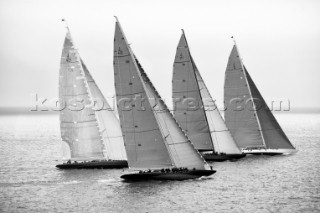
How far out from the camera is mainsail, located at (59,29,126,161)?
220ft

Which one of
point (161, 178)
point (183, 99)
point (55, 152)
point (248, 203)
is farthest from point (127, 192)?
point (55, 152)

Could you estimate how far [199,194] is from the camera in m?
53.0

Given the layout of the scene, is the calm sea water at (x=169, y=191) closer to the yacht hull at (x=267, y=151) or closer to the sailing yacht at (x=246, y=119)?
the sailing yacht at (x=246, y=119)

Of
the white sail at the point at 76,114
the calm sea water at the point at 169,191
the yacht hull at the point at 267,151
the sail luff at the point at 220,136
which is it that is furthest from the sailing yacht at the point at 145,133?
the yacht hull at the point at 267,151

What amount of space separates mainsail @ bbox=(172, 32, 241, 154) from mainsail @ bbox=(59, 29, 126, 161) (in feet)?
26.3

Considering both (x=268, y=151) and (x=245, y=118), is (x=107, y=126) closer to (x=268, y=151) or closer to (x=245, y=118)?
(x=245, y=118)

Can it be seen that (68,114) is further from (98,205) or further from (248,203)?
(248,203)

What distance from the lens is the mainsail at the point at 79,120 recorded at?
66.9 m

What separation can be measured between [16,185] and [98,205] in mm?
13323

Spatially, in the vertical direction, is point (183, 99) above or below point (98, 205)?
above

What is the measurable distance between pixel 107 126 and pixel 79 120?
172 inches

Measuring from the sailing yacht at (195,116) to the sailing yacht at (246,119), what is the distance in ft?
13.9

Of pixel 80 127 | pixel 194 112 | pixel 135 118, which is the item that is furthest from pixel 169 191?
pixel 194 112

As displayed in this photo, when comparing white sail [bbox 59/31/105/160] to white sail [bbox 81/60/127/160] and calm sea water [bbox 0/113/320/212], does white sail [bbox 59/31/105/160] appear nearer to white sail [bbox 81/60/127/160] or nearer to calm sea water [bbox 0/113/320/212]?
white sail [bbox 81/60/127/160]
